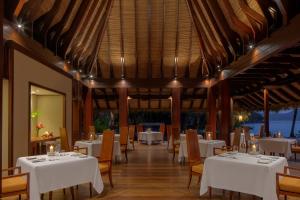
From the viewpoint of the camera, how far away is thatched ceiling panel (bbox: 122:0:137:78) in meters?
10.7

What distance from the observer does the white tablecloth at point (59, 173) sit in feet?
13.4

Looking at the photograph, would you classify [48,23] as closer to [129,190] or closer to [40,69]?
[40,69]

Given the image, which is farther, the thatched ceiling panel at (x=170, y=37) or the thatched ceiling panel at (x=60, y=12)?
the thatched ceiling panel at (x=170, y=37)

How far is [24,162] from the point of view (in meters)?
4.46

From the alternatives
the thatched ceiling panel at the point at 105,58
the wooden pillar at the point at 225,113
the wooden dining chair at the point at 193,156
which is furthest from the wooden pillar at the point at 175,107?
the wooden dining chair at the point at 193,156

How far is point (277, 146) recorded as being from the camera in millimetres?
9008

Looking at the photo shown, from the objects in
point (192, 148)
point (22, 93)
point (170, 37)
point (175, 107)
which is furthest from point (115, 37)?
point (192, 148)

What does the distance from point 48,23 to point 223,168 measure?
16.8 ft

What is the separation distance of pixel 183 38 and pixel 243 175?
28.2ft

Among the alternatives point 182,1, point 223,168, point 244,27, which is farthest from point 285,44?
point 182,1

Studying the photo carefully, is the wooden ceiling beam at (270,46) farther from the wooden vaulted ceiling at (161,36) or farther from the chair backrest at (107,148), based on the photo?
the chair backrest at (107,148)

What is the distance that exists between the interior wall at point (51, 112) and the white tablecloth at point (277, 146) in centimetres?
598

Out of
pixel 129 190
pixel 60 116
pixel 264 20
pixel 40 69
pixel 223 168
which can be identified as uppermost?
pixel 264 20

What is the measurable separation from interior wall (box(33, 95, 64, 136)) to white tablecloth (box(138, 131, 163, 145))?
17.3ft
